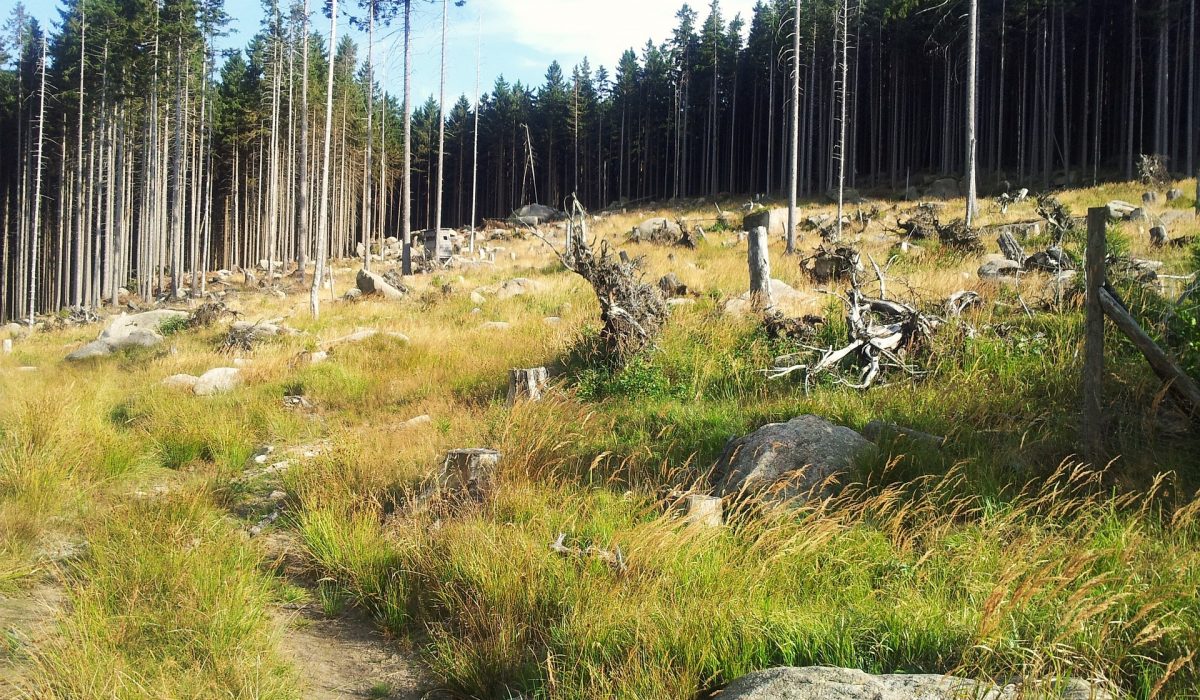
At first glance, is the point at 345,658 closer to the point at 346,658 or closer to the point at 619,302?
the point at 346,658

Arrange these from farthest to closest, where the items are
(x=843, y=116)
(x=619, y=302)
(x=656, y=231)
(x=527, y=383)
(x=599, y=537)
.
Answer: (x=843, y=116)
(x=656, y=231)
(x=619, y=302)
(x=527, y=383)
(x=599, y=537)

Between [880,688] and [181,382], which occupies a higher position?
[181,382]

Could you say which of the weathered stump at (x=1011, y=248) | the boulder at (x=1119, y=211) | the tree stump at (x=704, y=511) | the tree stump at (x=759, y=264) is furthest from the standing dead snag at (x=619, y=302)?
the boulder at (x=1119, y=211)

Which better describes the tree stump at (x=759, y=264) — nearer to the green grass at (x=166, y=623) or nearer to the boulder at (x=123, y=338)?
the green grass at (x=166, y=623)

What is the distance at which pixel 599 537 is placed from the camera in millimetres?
4605

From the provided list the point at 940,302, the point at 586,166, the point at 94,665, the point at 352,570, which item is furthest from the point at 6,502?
the point at 586,166

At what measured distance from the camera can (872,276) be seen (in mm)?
13797

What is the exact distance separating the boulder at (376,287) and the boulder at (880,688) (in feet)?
61.9

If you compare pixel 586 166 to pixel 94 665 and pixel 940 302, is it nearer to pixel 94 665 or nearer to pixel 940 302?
pixel 940 302

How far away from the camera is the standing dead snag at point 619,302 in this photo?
9.20 m

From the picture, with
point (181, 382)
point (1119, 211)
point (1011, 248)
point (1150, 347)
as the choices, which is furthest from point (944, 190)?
point (181, 382)

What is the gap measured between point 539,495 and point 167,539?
7.97 ft

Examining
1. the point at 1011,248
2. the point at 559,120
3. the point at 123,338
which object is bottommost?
the point at 123,338

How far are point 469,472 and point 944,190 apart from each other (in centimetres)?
3618
